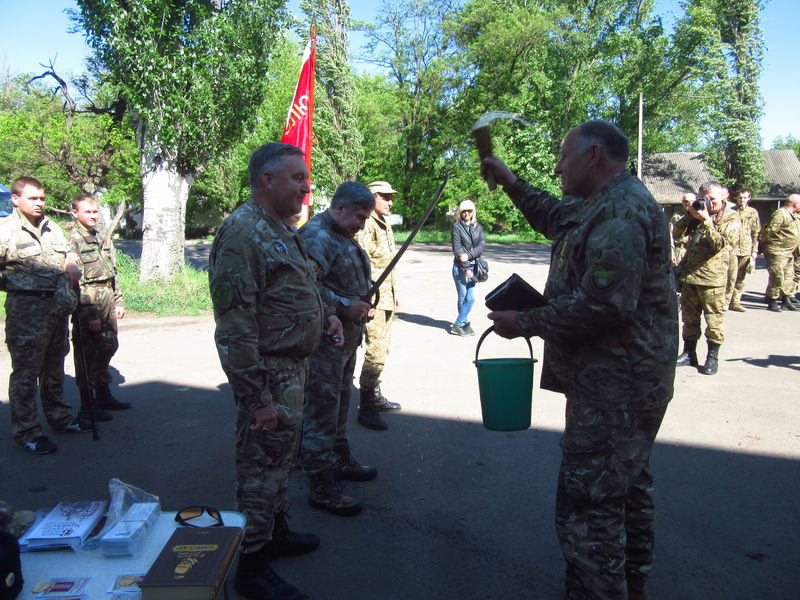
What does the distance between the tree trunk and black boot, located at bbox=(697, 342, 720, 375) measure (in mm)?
9298

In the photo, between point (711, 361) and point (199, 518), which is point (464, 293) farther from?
point (199, 518)

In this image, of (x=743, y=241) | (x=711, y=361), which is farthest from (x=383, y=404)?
(x=743, y=241)

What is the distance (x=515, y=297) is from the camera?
264 cm

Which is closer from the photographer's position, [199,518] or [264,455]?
[199,518]

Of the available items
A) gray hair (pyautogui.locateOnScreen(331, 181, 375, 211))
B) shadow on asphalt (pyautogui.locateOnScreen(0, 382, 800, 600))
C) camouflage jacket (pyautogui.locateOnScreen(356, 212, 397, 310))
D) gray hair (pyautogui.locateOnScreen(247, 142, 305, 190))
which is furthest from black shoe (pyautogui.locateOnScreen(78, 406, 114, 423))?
gray hair (pyautogui.locateOnScreen(247, 142, 305, 190))

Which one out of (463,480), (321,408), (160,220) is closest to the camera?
(321,408)

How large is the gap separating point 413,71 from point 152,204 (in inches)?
1018

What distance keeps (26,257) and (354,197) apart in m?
2.77

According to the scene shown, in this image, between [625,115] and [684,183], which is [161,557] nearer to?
[625,115]

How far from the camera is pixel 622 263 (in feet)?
7.19

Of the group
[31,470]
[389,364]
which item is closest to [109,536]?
[31,470]

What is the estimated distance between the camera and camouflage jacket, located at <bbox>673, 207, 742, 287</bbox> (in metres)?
6.38

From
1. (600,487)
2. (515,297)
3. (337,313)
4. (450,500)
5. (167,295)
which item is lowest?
(450,500)

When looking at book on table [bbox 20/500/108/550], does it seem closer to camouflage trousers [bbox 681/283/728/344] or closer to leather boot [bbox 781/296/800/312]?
camouflage trousers [bbox 681/283/728/344]
